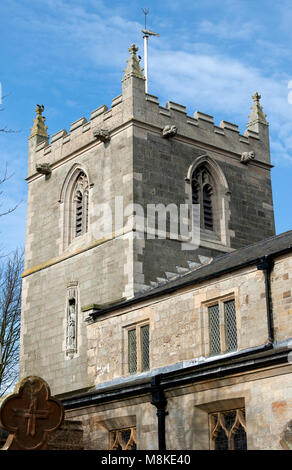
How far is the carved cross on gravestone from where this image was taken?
12.2 meters

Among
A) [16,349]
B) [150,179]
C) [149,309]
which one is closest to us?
[149,309]

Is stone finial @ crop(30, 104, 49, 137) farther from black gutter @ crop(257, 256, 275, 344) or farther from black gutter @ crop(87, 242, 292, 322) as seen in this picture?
black gutter @ crop(257, 256, 275, 344)

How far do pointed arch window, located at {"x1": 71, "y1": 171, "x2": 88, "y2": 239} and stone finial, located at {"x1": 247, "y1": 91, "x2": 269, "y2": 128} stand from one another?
762 centimetres

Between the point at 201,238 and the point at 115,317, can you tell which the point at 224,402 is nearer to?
the point at 115,317

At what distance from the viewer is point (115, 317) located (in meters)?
23.6

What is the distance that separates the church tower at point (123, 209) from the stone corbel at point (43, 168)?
5cm

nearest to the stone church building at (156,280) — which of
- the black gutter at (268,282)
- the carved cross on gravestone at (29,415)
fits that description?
the black gutter at (268,282)

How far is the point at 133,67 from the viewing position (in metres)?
29.8

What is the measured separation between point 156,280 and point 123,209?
9.00 feet

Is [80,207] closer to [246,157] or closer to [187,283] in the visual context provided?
[246,157]

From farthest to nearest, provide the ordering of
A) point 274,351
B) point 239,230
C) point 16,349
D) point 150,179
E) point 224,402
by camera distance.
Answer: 1. point 16,349
2. point 239,230
3. point 150,179
4. point 224,402
5. point 274,351

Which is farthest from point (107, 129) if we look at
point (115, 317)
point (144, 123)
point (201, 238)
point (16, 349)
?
point (16, 349)

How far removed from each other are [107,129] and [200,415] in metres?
14.0

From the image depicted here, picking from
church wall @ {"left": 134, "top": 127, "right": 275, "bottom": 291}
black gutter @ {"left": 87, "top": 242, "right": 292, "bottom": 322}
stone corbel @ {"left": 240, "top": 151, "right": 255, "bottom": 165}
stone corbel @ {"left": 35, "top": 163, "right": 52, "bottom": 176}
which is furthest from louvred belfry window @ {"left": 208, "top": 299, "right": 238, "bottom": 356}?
stone corbel @ {"left": 35, "top": 163, "right": 52, "bottom": 176}
